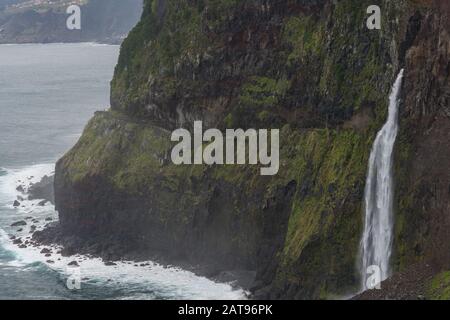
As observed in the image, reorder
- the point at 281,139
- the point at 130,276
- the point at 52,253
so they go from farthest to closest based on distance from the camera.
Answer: the point at 52,253, the point at 281,139, the point at 130,276

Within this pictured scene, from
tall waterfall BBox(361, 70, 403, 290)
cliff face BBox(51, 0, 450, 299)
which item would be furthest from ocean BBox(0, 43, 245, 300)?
tall waterfall BBox(361, 70, 403, 290)

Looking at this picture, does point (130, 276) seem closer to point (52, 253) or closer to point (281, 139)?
point (52, 253)

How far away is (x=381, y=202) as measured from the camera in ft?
185

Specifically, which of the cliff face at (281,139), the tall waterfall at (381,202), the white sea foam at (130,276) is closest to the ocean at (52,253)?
the white sea foam at (130,276)

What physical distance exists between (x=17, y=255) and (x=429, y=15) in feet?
149

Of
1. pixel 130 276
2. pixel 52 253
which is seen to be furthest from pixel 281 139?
pixel 52 253

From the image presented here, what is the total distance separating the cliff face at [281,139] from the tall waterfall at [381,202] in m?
0.91

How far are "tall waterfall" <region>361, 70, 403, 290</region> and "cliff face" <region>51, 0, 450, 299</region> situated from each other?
2.99 feet

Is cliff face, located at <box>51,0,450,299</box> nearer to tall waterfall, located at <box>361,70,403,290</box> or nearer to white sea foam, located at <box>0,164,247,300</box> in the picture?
tall waterfall, located at <box>361,70,403,290</box>

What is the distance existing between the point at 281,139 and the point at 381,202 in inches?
623

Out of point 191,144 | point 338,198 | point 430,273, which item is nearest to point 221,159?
point 191,144

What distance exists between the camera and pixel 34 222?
88.3 metres

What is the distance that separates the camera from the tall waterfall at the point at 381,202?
5553 cm

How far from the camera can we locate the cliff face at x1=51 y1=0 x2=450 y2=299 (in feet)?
179
